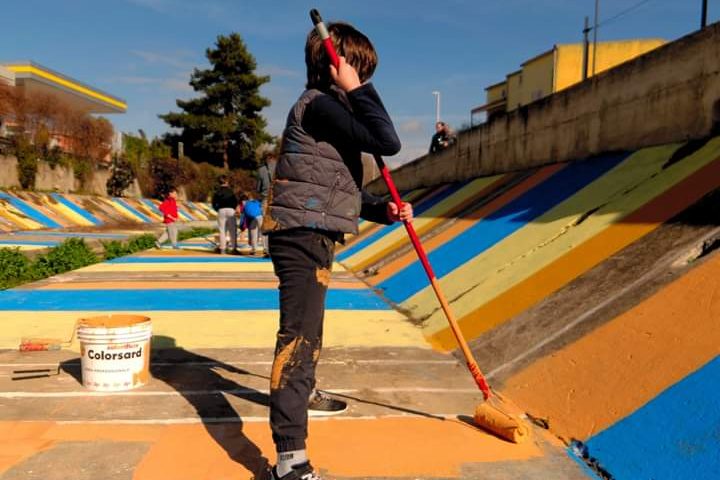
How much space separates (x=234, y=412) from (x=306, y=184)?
1.60 meters

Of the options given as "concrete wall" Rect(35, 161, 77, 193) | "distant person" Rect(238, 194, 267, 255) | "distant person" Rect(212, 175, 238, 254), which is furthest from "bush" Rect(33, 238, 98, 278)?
"concrete wall" Rect(35, 161, 77, 193)

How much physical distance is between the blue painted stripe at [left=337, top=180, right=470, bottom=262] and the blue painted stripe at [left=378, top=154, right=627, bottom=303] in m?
3.39

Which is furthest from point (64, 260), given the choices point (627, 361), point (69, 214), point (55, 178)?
point (55, 178)

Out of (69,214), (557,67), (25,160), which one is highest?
(557,67)

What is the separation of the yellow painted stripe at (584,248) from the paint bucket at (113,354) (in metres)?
2.43

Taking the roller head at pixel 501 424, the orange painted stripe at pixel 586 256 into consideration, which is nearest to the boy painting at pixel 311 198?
the roller head at pixel 501 424

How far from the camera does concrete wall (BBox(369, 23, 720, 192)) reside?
579 cm

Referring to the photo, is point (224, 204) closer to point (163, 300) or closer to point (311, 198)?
point (163, 300)

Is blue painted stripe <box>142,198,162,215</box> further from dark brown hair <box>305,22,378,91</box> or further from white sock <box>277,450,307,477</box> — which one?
white sock <box>277,450,307,477</box>

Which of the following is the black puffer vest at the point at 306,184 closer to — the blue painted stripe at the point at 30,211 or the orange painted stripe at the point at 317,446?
the orange painted stripe at the point at 317,446

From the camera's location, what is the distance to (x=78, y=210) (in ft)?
80.3

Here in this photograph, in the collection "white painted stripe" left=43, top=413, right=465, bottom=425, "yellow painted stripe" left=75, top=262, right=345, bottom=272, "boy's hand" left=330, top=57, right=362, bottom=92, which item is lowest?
"white painted stripe" left=43, top=413, right=465, bottom=425

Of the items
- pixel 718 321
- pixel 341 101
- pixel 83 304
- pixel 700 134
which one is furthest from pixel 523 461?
pixel 83 304

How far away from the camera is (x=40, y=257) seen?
10172 mm
